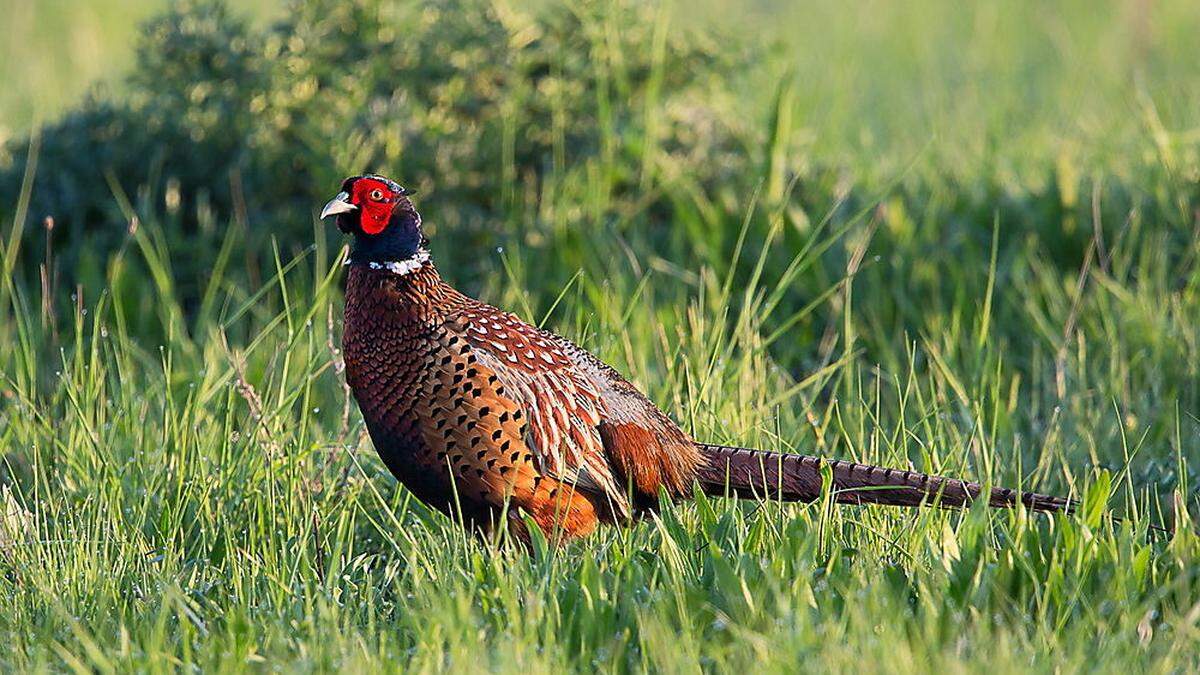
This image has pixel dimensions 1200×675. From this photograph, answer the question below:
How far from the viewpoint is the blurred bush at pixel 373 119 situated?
6.02m

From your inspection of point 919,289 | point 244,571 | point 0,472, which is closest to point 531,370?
point 244,571

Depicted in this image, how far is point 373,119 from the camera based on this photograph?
5992 mm

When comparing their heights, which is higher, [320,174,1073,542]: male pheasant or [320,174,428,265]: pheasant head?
[320,174,428,265]: pheasant head

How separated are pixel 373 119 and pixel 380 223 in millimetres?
2372

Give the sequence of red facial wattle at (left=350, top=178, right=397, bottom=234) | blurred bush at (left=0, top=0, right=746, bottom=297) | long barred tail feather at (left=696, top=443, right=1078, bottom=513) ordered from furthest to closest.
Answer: blurred bush at (left=0, top=0, right=746, bottom=297), red facial wattle at (left=350, top=178, right=397, bottom=234), long barred tail feather at (left=696, top=443, right=1078, bottom=513)

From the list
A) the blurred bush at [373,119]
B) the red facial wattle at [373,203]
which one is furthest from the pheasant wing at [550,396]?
the blurred bush at [373,119]

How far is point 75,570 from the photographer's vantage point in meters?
3.26

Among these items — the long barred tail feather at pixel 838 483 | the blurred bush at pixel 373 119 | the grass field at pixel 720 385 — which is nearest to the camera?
the grass field at pixel 720 385

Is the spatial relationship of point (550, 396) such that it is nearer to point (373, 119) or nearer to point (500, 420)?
point (500, 420)

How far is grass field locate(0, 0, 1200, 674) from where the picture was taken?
2.92 meters

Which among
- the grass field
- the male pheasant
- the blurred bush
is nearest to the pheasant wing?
the male pheasant

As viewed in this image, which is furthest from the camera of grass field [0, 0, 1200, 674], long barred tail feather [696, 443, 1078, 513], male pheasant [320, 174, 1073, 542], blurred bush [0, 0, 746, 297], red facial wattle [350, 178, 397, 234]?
blurred bush [0, 0, 746, 297]

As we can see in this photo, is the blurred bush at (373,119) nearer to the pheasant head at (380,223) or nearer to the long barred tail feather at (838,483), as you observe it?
the pheasant head at (380,223)

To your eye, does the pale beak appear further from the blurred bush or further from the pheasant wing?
the blurred bush
